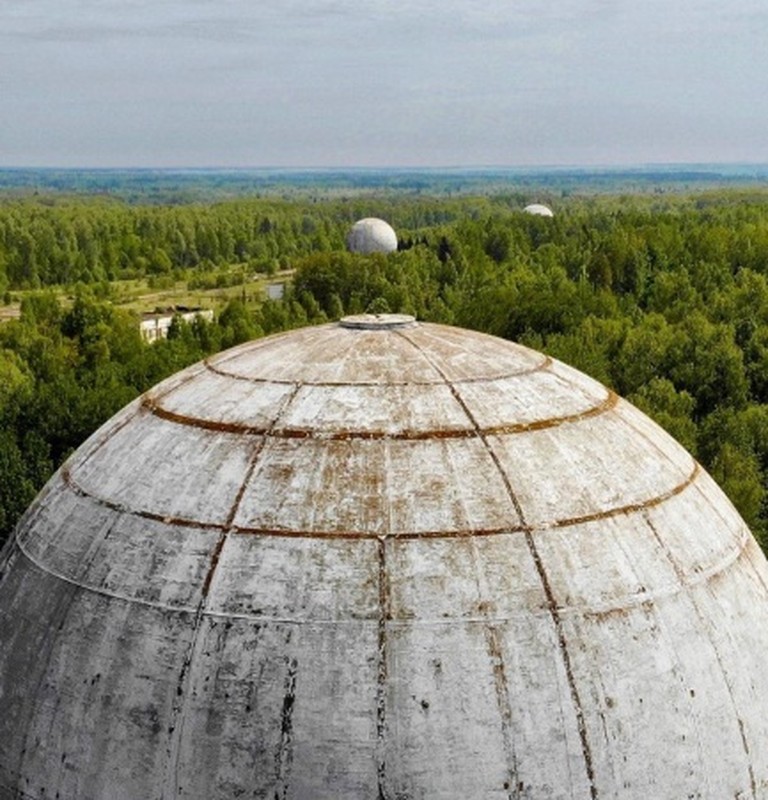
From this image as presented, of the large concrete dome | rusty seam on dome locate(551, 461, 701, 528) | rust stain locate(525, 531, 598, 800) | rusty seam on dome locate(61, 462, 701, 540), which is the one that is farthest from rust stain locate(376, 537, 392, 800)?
rusty seam on dome locate(551, 461, 701, 528)

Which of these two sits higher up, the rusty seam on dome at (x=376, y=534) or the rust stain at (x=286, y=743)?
the rusty seam on dome at (x=376, y=534)

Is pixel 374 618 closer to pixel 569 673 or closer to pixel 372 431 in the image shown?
pixel 569 673

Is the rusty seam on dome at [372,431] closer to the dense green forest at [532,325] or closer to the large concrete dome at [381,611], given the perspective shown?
the large concrete dome at [381,611]

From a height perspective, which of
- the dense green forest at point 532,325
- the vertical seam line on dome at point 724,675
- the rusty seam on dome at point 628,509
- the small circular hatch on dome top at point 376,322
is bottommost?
the dense green forest at point 532,325

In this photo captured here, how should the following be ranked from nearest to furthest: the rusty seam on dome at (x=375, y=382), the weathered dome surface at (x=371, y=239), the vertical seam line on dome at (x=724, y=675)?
the vertical seam line on dome at (x=724, y=675)
the rusty seam on dome at (x=375, y=382)
the weathered dome surface at (x=371, y=239)

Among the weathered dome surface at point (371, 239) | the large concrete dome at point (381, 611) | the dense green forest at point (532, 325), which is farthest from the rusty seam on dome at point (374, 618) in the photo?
the weathered dome surface at point (371, 239)

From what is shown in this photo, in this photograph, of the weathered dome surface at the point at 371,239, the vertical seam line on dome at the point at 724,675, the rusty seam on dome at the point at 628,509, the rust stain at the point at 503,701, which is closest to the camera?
the rust stain at the point at 503,701

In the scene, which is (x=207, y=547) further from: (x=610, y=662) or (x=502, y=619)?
(x=610, y=662)

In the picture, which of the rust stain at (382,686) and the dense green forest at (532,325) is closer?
the rust stain at (382,686)
